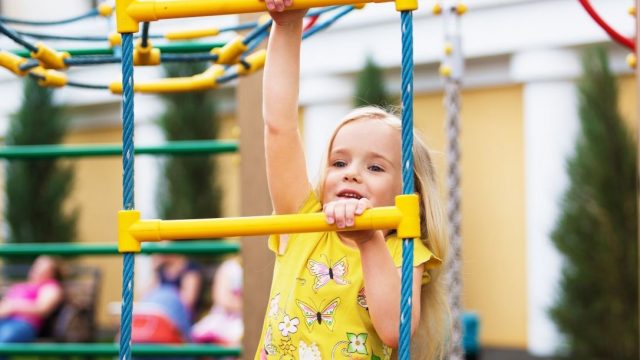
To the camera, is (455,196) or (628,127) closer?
(455,196)

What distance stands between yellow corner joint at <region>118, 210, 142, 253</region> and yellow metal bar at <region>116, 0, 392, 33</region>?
0.30m

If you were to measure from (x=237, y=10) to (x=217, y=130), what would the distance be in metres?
7.61

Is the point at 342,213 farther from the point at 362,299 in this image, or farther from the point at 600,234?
the point at 600,234

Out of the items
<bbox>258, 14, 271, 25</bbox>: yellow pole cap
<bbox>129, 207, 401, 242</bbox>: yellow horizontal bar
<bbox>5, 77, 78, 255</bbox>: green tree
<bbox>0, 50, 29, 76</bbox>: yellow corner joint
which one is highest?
<bbox>5, 77, 78, 255</bbox>: green tree

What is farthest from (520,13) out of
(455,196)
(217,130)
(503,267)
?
(455,196)

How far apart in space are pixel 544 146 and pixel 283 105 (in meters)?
6.23

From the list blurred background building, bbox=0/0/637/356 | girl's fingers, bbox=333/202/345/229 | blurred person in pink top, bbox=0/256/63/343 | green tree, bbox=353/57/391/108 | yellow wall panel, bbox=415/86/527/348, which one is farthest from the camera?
yellow wall panel, bbox=415/86/527/348

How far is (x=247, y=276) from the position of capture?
2697mm

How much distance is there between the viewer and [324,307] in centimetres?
166

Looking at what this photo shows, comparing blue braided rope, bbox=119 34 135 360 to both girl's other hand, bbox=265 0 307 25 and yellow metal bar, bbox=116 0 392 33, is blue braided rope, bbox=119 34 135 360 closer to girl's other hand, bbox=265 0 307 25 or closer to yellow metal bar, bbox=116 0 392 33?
yellow metal bar, bbox=116 0 392 33

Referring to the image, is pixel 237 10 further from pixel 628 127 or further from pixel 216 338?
pixel 628 127

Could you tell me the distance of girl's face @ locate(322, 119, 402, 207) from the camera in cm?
167

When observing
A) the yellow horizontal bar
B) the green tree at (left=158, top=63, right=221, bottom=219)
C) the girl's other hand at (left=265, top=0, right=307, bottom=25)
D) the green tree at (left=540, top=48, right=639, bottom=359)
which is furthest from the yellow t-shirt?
the green tree at (left=158, top=63, right=221, bottom=219)

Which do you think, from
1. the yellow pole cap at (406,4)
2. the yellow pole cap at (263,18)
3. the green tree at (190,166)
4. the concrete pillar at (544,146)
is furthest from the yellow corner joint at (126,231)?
the green tree at (190,166)
